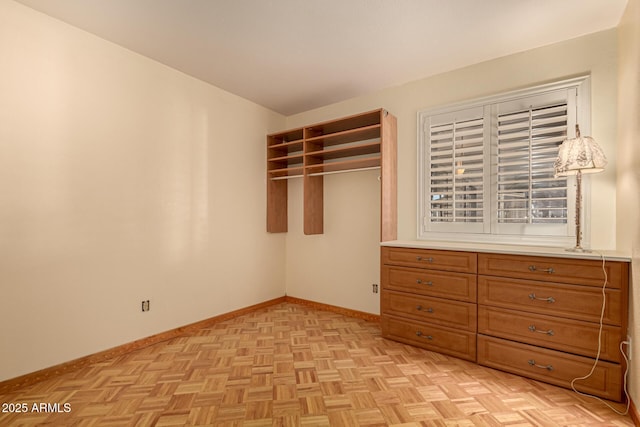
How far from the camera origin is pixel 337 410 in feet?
6.61

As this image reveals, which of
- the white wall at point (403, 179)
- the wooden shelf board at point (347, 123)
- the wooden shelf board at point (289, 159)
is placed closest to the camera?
Result: the white wall at point (403, 179)

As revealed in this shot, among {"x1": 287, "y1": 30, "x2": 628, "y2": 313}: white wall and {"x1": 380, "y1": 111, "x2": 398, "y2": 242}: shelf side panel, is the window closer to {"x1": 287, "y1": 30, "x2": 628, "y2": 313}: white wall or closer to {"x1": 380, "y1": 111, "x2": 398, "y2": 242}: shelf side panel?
{"x1": 287, "y1": 30, "x2": 628, "y2": 313}: white wall

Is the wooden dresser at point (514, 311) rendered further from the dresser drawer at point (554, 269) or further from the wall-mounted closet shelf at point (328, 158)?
the wall-mounted closet shelf at point (328, 158)

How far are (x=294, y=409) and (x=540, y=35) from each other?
339 centimetres

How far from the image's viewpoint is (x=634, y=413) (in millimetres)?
1895

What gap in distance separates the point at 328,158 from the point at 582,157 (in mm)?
2641

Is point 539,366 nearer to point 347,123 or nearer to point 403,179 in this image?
point 403,179

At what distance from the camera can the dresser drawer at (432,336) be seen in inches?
105

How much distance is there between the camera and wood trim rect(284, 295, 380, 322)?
377cm

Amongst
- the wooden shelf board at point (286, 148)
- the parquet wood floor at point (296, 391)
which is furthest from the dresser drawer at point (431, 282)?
the wooden shelf board at point (286, 148)

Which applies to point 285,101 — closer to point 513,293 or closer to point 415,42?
point 415,42

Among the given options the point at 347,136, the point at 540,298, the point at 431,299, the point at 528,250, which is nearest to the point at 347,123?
the point at 347,136

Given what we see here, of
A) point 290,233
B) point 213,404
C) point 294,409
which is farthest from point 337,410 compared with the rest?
point 290,233

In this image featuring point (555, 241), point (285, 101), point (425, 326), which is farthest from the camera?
point (285, 101)
